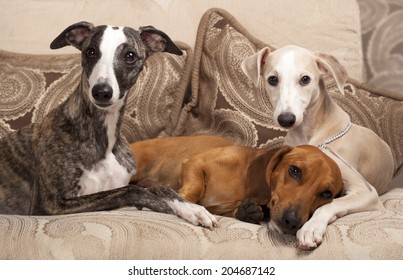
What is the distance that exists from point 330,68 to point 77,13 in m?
1.27

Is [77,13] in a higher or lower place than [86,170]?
higher

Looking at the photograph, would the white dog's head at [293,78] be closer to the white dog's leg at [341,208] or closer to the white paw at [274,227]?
the white dog's leg at [341,208]

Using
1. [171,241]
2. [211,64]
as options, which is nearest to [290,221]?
[171,241]

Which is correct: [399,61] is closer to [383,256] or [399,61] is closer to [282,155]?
[282,155]

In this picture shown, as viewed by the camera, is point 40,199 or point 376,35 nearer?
point 40,199

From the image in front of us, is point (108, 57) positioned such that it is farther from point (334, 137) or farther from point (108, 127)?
point (334, 137)

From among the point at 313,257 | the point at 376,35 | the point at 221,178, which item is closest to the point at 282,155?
the point at 221,178

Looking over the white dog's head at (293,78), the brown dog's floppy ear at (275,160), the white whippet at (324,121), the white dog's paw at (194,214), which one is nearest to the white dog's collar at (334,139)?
the white whippet at (324,121)

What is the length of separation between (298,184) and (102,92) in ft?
2.14

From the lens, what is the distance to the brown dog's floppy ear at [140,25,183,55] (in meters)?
2.16

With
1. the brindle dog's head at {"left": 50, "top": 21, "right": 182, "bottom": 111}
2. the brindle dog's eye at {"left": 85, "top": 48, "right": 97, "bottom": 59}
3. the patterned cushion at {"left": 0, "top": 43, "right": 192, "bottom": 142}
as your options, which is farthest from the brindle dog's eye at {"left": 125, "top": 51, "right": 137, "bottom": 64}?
the patterned cushion at {"left": 0, "top": 43, "right": 192, "bottom": 142}

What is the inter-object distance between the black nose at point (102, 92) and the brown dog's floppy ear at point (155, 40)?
13.8 inches

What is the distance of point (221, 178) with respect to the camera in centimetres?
210

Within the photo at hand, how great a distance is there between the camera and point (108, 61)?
76.6 inches
